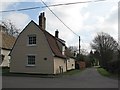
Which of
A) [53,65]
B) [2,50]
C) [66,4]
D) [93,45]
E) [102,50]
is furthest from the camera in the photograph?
[93,45]

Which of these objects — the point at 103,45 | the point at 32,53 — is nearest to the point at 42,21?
the point at 32,53

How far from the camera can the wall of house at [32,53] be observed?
3117cm

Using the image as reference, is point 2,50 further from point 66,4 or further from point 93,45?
point 93,45

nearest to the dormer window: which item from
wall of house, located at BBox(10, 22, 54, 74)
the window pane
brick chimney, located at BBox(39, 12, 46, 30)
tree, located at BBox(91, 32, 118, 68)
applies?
the window pane

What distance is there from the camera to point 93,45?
91125mm

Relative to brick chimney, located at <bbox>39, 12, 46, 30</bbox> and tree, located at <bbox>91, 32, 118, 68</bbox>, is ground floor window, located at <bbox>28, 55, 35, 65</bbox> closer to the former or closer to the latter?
brick chimney, located at <bbox>39, 12, 46, 30</bbox>

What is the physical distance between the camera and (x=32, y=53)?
3203 centimetres

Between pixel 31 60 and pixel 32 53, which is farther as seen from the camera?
pixel 31 60

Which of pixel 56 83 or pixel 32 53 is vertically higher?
pixel 32 53

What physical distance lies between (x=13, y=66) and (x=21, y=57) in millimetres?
1724

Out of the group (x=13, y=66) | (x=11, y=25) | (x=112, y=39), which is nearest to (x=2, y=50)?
(x=13, y=66)

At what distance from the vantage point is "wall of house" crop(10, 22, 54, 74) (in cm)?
3117

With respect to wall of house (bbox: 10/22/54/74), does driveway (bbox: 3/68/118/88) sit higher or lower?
lower

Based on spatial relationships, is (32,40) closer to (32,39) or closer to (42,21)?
(32,39)
